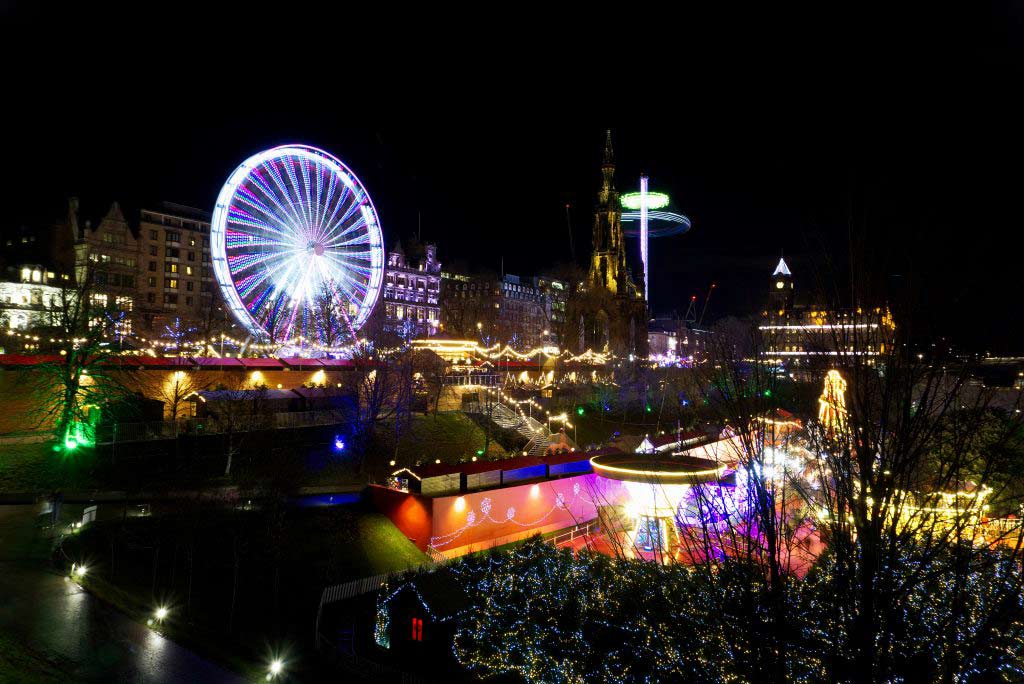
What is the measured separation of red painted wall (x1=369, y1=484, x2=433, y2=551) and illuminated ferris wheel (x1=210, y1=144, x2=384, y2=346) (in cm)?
1211

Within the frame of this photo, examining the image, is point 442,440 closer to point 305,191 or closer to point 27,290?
point 305,191

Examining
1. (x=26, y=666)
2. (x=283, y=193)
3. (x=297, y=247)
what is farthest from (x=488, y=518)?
(x=283, y=193)

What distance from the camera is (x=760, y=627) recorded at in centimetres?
564

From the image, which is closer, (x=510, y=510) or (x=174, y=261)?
(x=510, y=510)

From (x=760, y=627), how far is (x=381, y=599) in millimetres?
9331

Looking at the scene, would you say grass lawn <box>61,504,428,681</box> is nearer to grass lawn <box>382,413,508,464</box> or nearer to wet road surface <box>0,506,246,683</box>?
wet road surface <box>0,506,246,683</box>

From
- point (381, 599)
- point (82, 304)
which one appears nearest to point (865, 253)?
point (381, 599)

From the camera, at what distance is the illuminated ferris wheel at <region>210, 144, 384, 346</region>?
2842cm

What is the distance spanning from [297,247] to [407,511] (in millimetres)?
19315

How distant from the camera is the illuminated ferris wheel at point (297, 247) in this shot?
93.2 ft

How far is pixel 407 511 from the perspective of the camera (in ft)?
64.1

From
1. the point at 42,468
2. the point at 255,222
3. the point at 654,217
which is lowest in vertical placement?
the point at 42,468

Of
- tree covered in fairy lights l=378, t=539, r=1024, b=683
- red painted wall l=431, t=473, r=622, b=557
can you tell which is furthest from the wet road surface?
red painted wall l=431, t=473, r=622, b=557

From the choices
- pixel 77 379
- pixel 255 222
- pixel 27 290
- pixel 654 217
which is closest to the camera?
pixel 77 379
